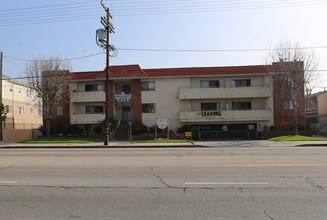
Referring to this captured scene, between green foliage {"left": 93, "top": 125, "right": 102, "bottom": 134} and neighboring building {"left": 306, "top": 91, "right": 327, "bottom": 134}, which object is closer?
green foliage {"left": 93, "top": 125, "right": 102, "bottom": 134}

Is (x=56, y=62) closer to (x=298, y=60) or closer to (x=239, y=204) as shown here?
(x=298, y=60)

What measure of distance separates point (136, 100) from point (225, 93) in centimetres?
1048

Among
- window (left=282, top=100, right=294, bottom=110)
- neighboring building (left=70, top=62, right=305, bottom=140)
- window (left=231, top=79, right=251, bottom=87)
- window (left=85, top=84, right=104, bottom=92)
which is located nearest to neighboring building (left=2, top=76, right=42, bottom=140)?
window (left=85, top=84, right=104, bottom=92)

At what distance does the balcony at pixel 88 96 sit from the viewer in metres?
43.4

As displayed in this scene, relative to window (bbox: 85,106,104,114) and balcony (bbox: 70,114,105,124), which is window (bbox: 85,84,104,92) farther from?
balcony (bbox: 70,114,105,124)

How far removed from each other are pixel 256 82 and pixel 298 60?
23.2ft

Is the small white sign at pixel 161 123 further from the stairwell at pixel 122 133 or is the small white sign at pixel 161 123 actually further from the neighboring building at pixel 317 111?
the neighboring building at pixel 317 111

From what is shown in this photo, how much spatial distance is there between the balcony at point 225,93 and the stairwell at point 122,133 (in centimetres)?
742

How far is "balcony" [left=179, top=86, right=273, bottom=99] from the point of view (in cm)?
4184

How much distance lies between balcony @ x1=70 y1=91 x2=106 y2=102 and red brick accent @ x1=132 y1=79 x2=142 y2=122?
3.58m

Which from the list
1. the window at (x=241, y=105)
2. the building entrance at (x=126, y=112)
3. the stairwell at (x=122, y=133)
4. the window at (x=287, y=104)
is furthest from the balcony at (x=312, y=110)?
the stairwell at (x=122, y=133)

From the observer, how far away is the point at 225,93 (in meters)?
42.1

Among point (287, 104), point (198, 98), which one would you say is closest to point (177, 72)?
point (198, 98)

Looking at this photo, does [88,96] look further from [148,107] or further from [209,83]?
[209,83]
